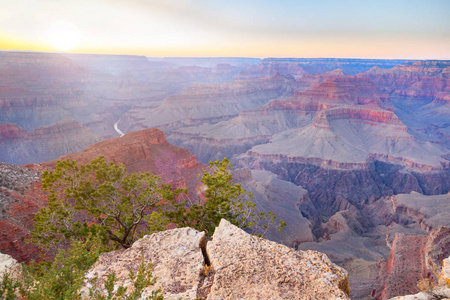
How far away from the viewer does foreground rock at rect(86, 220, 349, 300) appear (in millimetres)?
8117

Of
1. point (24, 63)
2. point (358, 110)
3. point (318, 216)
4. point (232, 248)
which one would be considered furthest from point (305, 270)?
point (24, 63)

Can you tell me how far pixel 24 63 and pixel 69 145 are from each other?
126765mm

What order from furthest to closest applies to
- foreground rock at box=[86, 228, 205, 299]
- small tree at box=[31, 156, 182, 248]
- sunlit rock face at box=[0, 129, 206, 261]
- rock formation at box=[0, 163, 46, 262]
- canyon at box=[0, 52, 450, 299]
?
1. canyon at box=[0, 52, 450, 299]
2. sunlit rock face at box=[0, 129, 206, 261]
3. rock formation at box=[0, 163, 46, 262]
4. small tree at box=[31, 156, 182, 248]
5. foreground rock at box=[86, 228, 205, 299]

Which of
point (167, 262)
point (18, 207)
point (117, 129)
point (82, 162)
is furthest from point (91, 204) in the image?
point (117, 129)

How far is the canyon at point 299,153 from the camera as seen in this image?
1375 inches

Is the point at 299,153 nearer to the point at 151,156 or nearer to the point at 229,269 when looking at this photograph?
the point at 151,156

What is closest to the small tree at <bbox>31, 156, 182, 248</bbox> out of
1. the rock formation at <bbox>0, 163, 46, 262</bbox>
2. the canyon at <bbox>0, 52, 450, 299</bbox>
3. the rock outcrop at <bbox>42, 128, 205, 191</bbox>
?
the rock formation at <bbox>0, 163, 46, 262</bbox>

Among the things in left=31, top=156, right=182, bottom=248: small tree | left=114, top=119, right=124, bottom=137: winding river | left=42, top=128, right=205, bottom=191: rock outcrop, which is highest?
left=31, top=156, right=182, bottom=248: small tree

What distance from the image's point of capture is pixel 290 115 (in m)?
149

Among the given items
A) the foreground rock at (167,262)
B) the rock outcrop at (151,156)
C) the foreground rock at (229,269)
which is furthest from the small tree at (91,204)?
the rock outcrop at (151,156)

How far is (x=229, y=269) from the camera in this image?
8867 mm

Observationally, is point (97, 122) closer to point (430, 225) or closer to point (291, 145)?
point (291, 145)

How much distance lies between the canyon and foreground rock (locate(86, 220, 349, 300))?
17991mm

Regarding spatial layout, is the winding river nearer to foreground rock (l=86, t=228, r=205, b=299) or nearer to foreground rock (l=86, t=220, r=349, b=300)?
foreground rock (l=86, t=228, r=205, b=299)
